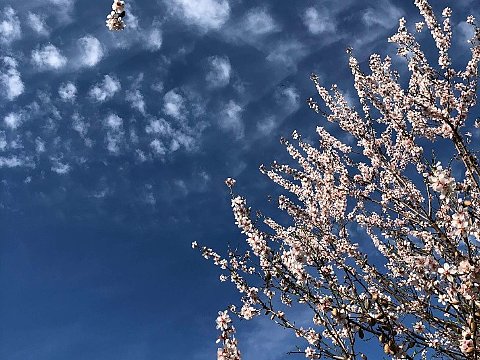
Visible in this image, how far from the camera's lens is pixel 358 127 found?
8.98 meters

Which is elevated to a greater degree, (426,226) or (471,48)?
(471,48)

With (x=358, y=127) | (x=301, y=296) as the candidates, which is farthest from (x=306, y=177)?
(x=301, y=296)

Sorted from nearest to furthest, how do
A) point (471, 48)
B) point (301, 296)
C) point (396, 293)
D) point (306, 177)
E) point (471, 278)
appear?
point (471, 278)
point (301, 296)
point (396, 293)
point (471, 48)
point (306, 177)

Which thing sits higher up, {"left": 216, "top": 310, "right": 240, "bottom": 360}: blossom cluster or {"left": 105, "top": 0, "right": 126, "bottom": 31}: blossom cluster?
{"left": 105, "top": 0, "right": 126, "bottom": 31}: blossom cluster

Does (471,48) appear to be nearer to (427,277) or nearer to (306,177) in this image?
(306,177)

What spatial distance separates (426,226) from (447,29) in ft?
14.2

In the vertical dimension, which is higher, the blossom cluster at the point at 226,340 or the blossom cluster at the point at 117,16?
the blossom cluster at the point at 117,16

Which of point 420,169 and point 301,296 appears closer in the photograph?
point 301,296

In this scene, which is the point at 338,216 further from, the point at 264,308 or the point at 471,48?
the point at 471,48

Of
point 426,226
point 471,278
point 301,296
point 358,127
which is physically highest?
point 358,127

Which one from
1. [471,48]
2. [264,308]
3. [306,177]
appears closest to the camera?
[264,308]

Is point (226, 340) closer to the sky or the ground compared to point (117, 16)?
closer to the ground

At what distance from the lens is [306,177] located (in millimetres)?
10164

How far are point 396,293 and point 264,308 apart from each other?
190 centimetres
